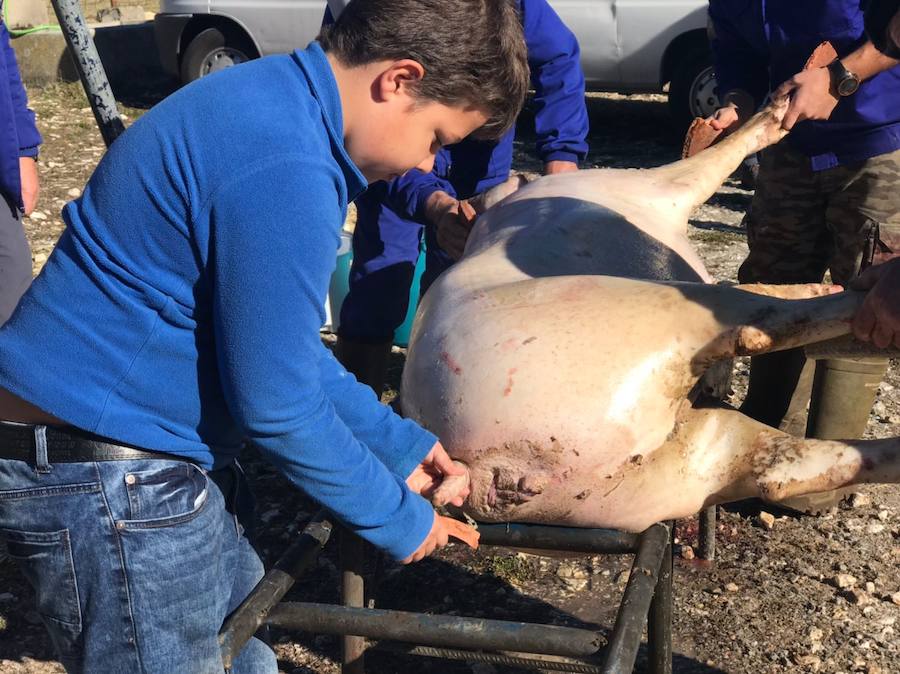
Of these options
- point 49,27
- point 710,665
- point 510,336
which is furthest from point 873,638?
point 49,27

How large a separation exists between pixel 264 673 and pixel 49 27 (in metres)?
8.90

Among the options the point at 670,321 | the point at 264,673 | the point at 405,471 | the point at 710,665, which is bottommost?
the point at 710,665

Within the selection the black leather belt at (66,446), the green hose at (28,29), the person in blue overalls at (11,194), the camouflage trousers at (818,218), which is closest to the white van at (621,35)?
the green hose at (28,29)

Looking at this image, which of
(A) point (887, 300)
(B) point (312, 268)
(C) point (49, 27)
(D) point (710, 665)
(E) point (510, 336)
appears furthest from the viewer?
(C) point (49, 27)

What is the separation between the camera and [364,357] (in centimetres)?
357

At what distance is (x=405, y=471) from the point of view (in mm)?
1838

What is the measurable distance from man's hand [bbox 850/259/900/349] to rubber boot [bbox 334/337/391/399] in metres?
1.86

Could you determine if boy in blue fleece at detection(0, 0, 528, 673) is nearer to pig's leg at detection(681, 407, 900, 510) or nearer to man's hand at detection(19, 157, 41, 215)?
pig's leg at detection(681, 407, 900, 510)

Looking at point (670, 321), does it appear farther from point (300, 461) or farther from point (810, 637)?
point (810, 637)

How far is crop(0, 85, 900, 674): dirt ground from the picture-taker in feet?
8.98

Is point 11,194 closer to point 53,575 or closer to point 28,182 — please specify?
point 28,182

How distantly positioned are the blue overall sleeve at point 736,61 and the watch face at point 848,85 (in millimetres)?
572

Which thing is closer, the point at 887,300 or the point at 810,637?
the point at 887,300

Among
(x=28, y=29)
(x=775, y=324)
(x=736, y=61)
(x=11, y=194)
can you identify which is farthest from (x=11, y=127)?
(x=28, y=29)
